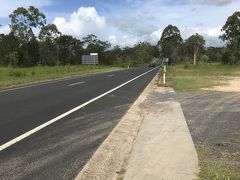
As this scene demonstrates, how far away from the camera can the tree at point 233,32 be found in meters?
84.7

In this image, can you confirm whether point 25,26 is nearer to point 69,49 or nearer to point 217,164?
point 69,49

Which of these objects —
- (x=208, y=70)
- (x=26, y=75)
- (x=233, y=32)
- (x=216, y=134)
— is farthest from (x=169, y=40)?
(x=216, y=134)

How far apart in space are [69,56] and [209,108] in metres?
112

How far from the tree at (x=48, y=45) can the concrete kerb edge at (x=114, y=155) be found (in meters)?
91.7

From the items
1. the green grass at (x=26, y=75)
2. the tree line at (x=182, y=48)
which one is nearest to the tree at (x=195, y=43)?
the tree line at (x=182, y=48)

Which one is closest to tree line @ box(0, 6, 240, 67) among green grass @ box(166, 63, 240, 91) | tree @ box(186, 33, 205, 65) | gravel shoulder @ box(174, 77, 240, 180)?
tree @ box(186, 33, 205, 65)

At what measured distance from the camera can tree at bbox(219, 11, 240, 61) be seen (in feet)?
278

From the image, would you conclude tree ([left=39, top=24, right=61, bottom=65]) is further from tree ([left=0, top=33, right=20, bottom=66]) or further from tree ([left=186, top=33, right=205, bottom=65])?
tree ([left=186, top=33, right=205, bottom=65])

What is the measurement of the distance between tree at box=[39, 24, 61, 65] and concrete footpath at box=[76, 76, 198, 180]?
91386 mm

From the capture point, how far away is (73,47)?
12694 cm

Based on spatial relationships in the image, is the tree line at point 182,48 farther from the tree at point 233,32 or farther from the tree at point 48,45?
A: the tree at point 48,45

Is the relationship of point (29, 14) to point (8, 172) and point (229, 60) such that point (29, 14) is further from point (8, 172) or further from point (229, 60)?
point (8, 172)

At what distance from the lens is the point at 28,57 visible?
97625 millimetres

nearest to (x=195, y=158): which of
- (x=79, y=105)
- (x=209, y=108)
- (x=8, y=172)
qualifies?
(x=8, y=172)
